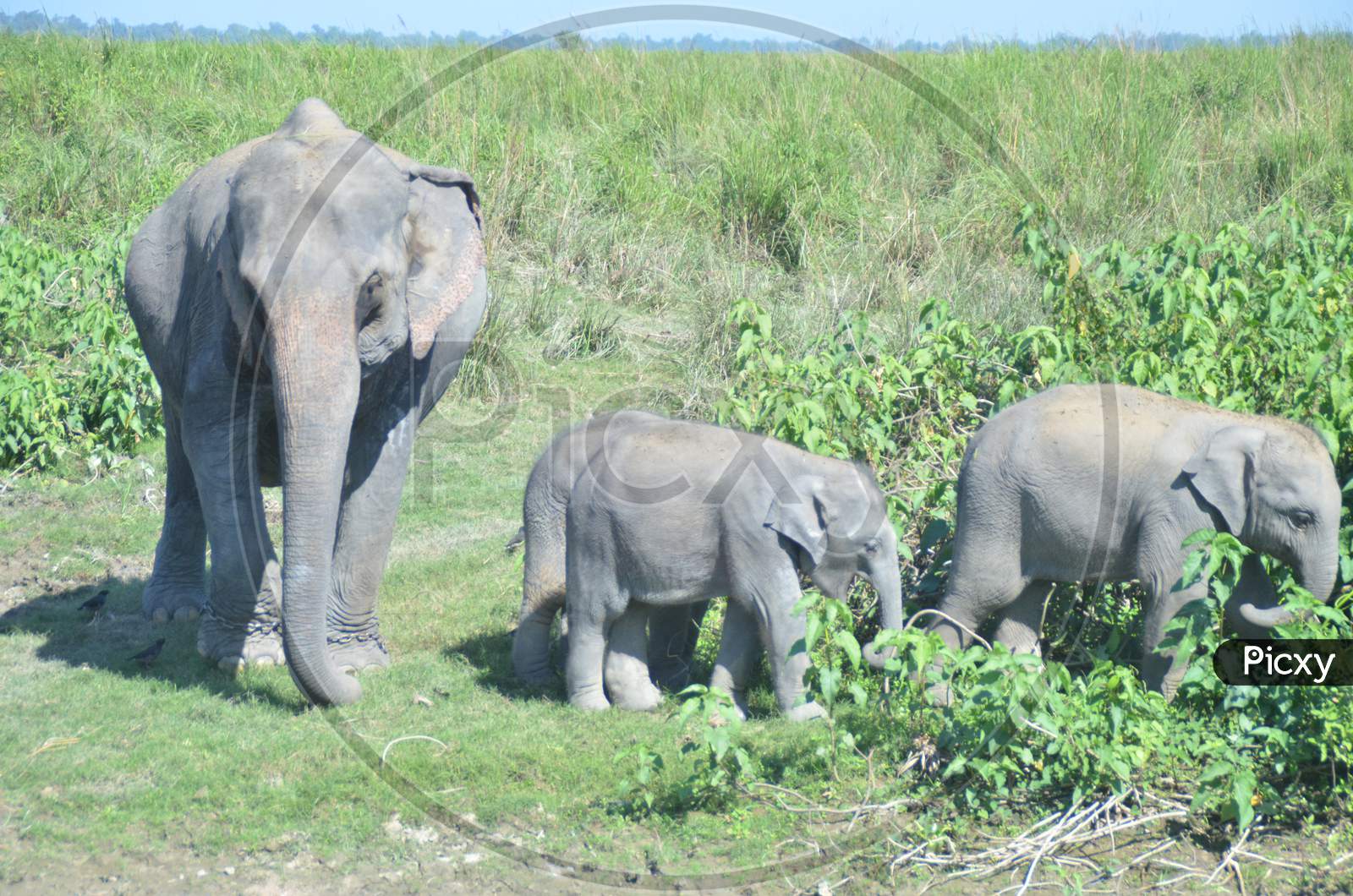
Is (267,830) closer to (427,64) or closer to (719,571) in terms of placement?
(719,571)

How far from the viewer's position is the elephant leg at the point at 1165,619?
221 inches

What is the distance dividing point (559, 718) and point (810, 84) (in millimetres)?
12285

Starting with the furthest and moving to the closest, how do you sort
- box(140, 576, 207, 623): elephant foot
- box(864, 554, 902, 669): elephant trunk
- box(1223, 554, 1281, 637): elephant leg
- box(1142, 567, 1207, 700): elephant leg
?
box(140, 576, 207, 623): elephant foot
box(1223, 554, 1281, 637): elephant leg
box(864, 554, 902, 669): elephant trunk
box(1142, 567, 1207, 700): elephant leg

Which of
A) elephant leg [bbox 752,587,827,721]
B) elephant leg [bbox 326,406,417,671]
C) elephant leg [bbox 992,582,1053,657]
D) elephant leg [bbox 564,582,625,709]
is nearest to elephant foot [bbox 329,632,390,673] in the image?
elephant leg [bbox 326,406,417,671]

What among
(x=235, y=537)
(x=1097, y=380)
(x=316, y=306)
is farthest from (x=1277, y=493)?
(x=235, y=537)

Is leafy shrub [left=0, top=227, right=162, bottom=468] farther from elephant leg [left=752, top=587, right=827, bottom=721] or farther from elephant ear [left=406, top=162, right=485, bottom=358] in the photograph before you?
elephant leg [left=752, top=587, right=827, bottom=721]

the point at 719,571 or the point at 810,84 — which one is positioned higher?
the point at 810,84

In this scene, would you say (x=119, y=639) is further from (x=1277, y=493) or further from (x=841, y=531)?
(x=1277, y=493)

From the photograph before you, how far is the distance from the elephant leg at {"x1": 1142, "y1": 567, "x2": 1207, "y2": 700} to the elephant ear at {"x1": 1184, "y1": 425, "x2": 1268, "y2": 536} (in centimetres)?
28

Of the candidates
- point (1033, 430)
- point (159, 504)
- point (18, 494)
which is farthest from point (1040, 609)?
point (18, 494)

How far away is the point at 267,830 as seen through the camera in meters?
4.98

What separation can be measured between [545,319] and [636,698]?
6.92 meters

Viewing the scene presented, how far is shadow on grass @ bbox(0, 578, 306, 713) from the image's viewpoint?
20.7 ft

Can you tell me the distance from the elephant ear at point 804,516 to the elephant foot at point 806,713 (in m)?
0.57
